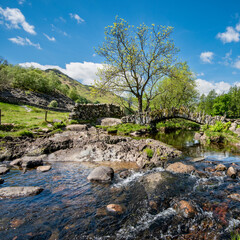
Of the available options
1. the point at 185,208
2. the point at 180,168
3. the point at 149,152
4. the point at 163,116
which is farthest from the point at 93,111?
the point at 185,208

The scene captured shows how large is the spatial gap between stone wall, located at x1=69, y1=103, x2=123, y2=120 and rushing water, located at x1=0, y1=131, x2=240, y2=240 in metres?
16.1

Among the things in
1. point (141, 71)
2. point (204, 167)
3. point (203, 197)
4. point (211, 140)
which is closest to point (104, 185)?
point (203, 197)

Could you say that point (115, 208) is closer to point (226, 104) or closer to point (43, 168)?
point (43, 168)

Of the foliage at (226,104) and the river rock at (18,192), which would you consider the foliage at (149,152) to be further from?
the foliage at (226,104)

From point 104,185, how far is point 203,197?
3803mm

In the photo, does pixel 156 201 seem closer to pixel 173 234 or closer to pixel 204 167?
pixel 173 234

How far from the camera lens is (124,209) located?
437 centimetres

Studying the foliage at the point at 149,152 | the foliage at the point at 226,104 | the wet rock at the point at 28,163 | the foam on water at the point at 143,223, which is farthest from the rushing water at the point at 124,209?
the foliage at the point at 226,104

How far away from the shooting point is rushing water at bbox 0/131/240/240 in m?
3.46

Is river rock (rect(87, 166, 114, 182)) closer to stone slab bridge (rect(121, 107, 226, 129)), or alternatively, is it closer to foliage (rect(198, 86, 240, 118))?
stone slab bridge (rect(121, 107, 226, 129))

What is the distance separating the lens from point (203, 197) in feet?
16.4

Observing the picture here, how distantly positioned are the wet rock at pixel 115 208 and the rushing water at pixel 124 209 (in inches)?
5.0

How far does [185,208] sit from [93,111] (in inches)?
870

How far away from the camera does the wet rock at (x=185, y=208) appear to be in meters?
4.06
